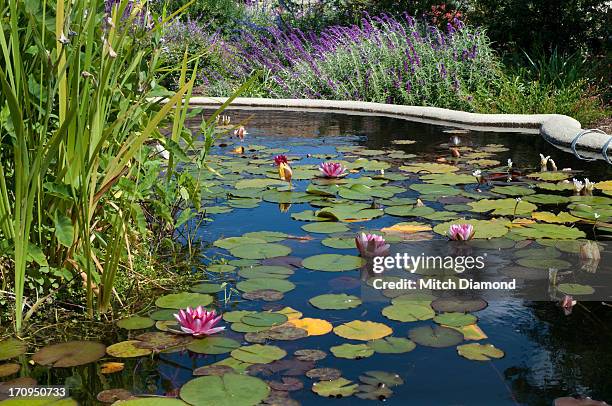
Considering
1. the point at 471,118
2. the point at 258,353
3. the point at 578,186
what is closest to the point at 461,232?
the point at 578,186

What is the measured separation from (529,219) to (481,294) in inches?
44.1

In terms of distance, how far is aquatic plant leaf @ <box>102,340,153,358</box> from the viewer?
99.7 inches

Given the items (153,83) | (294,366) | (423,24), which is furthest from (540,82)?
(294,366)

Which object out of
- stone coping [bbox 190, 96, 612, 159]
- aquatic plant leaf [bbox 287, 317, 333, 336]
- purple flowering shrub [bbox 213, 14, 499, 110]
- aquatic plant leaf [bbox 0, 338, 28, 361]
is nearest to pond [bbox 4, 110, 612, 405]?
aquatic plant leaf [bbox 287, 317, 333, 336]

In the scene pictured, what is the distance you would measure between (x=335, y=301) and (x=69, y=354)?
37.8 inches

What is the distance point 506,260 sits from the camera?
3404 millimetres

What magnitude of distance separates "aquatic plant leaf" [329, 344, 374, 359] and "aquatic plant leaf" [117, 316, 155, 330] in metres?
0.68

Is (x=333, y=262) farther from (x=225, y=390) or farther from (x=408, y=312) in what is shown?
Answer: (x=225, y=390)

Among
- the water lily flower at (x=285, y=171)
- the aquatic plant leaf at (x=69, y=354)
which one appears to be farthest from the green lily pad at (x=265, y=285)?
the water lily flower at (x=285, y=171)

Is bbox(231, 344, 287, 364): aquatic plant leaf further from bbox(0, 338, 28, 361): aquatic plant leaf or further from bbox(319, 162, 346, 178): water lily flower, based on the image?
bbox(319, 162, 346, 178): water lily flower

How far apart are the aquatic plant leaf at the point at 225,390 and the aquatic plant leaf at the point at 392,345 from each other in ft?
1.45

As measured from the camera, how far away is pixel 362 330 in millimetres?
2701

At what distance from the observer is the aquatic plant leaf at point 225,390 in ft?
7.16

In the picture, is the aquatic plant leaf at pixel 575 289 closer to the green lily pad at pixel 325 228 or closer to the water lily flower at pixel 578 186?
the green lily pad at pixel 325 228
